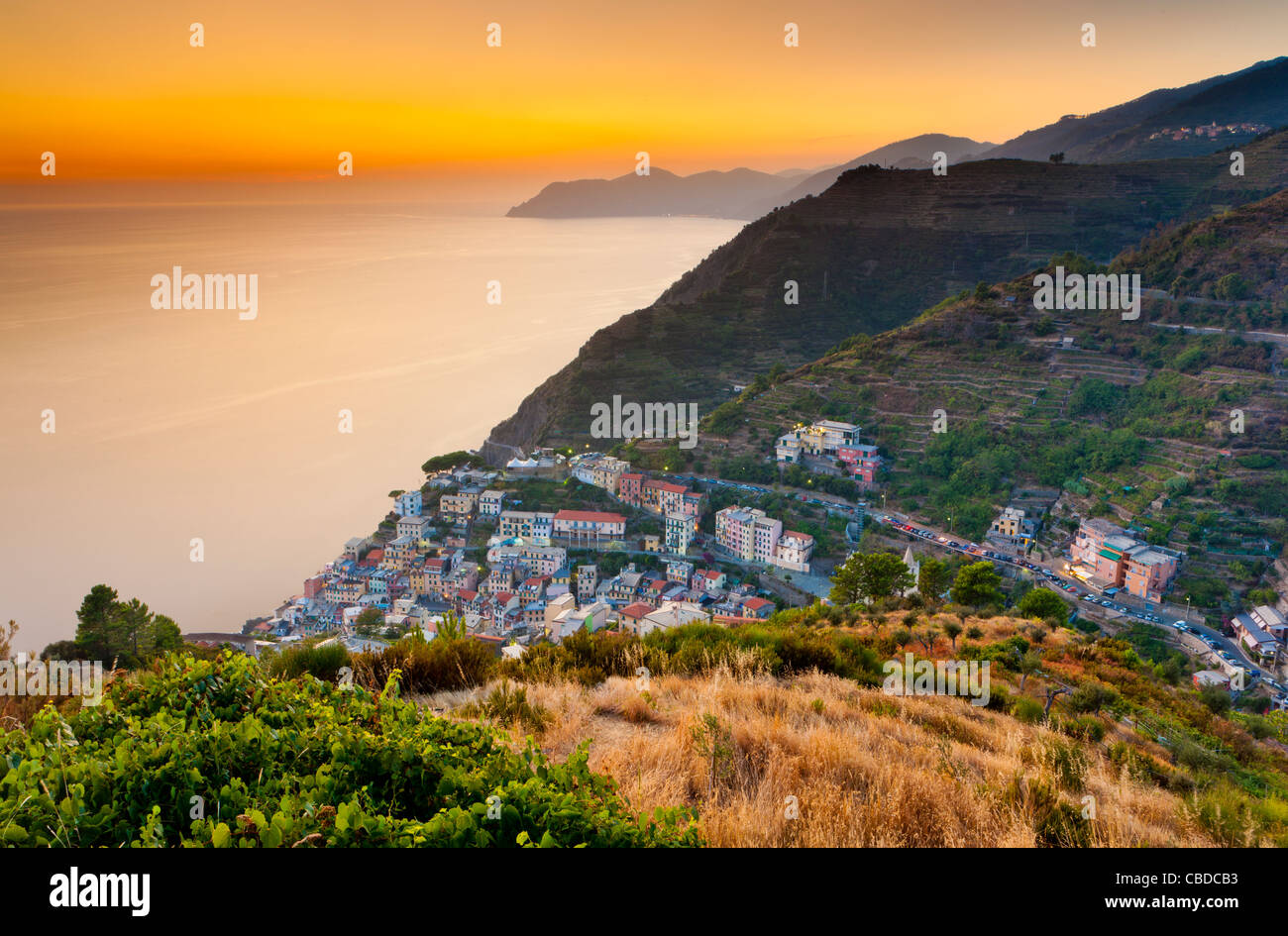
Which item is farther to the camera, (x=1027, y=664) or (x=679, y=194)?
(x=679, y=194)

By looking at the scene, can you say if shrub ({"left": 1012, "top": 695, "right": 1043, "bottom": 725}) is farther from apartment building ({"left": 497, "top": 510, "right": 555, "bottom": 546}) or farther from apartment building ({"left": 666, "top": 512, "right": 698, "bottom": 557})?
apartment building ({"left": 497, "top": 510, "right": 555, "bottom": 546})

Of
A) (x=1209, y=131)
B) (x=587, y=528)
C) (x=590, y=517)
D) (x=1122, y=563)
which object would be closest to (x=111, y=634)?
(x=587, y=528)

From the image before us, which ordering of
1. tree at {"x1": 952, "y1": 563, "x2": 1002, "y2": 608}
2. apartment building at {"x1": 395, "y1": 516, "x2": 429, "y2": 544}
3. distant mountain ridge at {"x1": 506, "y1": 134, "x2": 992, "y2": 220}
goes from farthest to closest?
1. distant mountain ridge at {"x1": 506, "y1": 134, "x2": 992, "y2": 220}
2. apartment building at {"x1": 395, "y1": 516, "x2": 429, "y2": 544}
3. tree at {"x1": 952, "y1": 563, "x2": 1002, "y2": 608}

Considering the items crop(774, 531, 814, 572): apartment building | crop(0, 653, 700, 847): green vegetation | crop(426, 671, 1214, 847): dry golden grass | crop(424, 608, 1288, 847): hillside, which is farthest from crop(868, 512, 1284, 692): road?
crop(0, 653, 700, 847): green vegetation

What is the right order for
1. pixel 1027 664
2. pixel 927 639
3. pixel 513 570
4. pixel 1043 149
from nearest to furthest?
pixel 1027 664, pixel 927 639, pixel 513 570, pixel 1043 149

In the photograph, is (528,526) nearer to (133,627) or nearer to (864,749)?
(133,627)

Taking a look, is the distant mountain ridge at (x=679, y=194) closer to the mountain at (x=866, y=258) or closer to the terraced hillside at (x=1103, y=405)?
the mountain at (x=866, y=258)

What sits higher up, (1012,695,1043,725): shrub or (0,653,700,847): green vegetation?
(0,653,700,847): green vegetation
